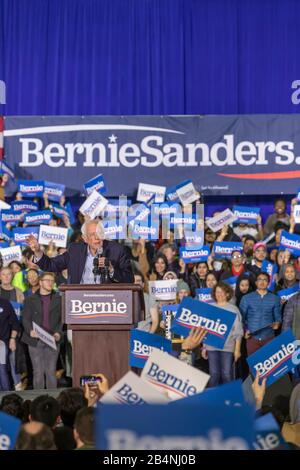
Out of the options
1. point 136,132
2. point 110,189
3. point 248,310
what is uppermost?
point 136,132

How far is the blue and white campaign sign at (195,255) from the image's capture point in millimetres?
10477

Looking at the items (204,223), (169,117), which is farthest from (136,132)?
(204,223)

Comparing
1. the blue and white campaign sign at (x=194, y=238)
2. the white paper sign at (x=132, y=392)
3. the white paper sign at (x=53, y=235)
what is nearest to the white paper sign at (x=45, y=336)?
the white paper sign at (x=53, y=235)

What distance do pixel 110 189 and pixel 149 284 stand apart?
4705 mm

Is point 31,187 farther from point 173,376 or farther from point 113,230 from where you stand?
point 173,376

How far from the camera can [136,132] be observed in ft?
45.9

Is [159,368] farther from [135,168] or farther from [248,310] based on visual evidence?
[135,168]

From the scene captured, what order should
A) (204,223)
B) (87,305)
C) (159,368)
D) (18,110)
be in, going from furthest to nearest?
(18,110) → (204,223) → (87,305) → (159,368)

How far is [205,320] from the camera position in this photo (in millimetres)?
5969

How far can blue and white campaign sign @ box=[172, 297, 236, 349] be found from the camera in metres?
5.88

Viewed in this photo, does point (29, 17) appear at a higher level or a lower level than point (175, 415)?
higher

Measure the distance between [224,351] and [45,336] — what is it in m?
1.77

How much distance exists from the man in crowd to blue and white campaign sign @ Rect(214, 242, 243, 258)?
2030 mm

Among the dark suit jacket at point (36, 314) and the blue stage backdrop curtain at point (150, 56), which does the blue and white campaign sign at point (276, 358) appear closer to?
the dark suit jacket at point (36, 314)
